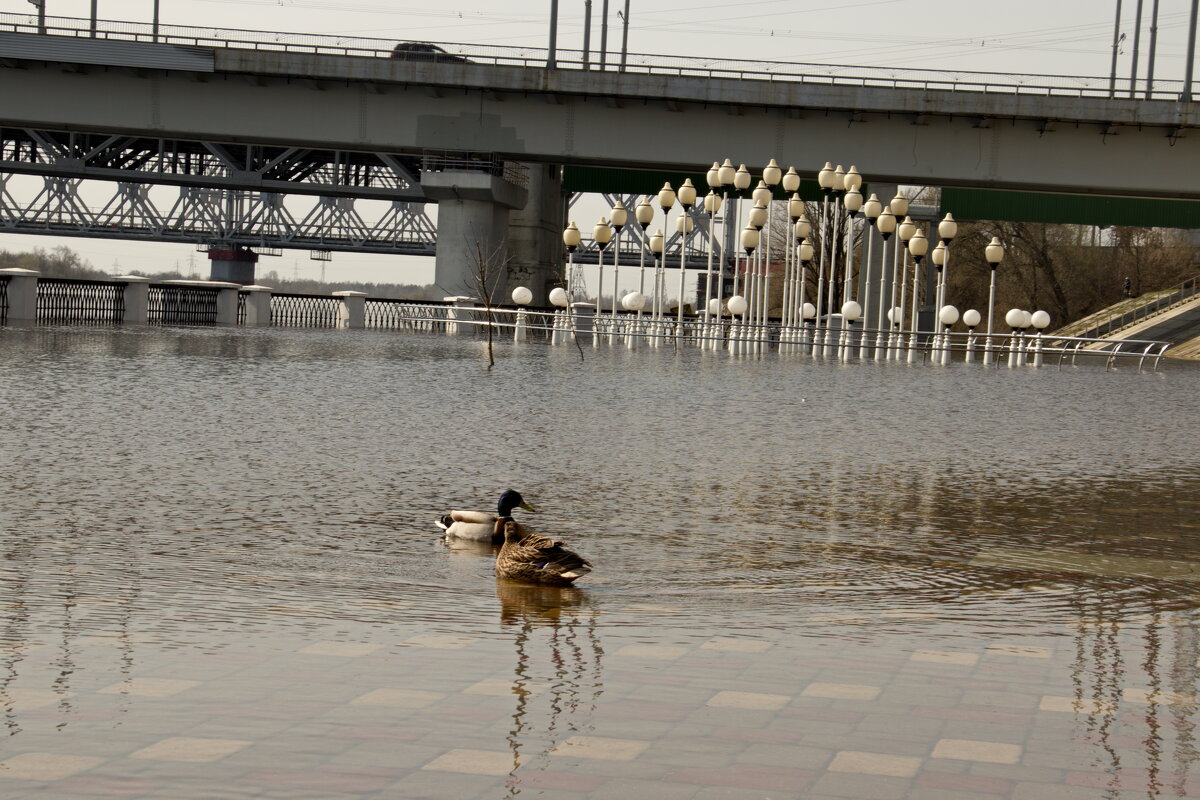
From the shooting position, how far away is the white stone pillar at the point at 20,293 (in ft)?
171

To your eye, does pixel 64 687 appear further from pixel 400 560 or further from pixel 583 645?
pixel 400 560

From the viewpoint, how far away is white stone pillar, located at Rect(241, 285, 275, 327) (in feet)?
212

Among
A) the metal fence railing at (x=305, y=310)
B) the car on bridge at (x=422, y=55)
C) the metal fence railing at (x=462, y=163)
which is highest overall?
the car on bridge at (x=422, y=55)

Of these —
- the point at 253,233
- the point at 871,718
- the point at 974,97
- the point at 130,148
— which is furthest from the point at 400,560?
the point at 253,233

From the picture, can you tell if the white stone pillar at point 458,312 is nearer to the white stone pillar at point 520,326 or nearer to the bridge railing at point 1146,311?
the white stone pillar at point 520,326

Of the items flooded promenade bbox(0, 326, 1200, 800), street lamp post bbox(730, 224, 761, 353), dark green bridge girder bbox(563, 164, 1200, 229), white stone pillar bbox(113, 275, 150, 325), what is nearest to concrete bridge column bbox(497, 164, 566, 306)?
dark green bridge girder bbox(563, 164, 1200, 229)

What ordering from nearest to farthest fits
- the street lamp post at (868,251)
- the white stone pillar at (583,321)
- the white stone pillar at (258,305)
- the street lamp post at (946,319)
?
the street lamp post at (946,319), the white stone pillar at (583,321), the street lamp post at (868,251), the white stone pillar at (258,305)

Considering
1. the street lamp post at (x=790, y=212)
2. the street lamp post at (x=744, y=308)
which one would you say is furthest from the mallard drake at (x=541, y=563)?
the street lamp post at (x=790, y=212)

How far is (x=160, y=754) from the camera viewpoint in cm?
488

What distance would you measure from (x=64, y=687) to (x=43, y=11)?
191 ft

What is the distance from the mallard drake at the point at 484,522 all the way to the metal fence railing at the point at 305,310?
58.2 m

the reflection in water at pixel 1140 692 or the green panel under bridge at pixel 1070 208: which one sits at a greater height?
the green panel under bridge at pixel 1070 208

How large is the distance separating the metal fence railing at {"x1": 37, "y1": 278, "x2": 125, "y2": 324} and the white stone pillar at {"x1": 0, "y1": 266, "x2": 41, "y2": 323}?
1.05 m

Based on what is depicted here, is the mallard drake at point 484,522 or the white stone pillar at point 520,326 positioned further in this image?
the white stone pillar at point 520,326
